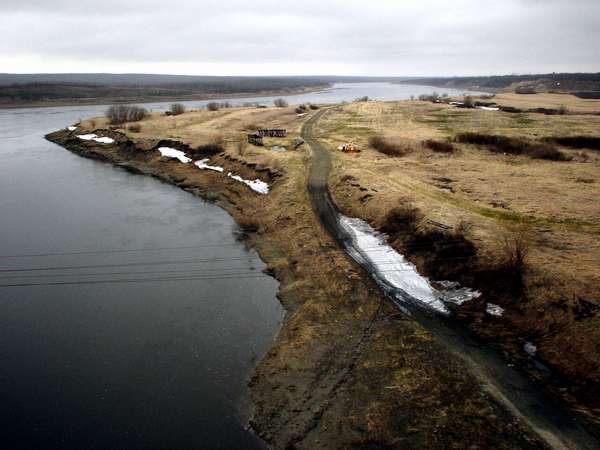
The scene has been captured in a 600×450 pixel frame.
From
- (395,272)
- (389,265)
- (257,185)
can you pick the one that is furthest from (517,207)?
(257,185)

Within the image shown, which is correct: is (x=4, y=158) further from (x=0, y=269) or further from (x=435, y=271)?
(x=435, y=271)

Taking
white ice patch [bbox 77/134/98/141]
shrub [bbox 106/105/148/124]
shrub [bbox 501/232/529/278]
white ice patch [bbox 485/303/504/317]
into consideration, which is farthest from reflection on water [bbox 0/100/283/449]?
shrub [bbox 106/105/148/124]

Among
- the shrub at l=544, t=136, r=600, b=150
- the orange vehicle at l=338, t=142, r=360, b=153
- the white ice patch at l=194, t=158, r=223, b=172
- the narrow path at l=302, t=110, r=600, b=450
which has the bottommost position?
the narrow path at l=302, t=110, r=600, b=450

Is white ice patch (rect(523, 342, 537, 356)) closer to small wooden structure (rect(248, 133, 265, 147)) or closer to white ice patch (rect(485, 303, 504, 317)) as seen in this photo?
white ice patch (rect(485, 303, 504, 317))

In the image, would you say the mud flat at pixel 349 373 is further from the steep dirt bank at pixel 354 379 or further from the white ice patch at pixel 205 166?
the white ice patch at pixel 205 166

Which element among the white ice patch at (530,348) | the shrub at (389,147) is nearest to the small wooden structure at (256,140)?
the shrub at (389,147)

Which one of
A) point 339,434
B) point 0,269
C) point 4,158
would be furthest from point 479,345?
point 4,158
